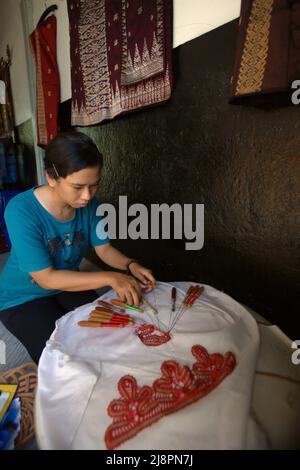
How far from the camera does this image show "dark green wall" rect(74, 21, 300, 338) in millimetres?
1083

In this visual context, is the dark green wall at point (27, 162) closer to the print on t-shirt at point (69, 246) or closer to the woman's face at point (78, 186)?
the print on t-shirt at point (69, 246)

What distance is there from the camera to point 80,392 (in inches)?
25.2

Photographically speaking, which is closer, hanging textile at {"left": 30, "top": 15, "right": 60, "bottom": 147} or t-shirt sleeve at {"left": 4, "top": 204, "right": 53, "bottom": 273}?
t-shirt sleeve at {"left": 4, "top": 204, "right": 53, "bottom": 273}

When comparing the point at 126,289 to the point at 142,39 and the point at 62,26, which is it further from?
the point at 62,26

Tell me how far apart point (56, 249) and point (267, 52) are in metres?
1.01

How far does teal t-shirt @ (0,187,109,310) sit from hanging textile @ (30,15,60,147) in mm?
1760

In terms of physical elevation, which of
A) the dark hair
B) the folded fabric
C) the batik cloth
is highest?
the batik cloth

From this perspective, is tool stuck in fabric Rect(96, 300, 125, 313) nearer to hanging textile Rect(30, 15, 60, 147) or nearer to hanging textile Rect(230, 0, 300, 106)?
hanging textile Rect(230, 0, 300, 106)

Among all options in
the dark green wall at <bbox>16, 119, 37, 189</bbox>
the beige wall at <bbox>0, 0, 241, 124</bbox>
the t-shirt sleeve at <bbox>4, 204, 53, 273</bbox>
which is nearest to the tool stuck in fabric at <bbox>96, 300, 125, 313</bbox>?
the t-shirt sleeve at <bbox>4, 204, 53, 273</bbox>

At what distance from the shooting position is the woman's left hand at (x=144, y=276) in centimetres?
109

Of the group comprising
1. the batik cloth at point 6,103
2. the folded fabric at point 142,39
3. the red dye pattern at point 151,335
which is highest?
the batik cloth at point 6,103

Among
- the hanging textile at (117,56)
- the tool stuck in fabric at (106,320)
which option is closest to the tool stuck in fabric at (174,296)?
the tool stuck in fabric at (106,320)

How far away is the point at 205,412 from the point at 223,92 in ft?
3.81

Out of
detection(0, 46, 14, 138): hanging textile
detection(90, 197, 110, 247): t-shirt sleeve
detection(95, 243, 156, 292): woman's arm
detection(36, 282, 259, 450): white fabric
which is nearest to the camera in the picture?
detection(36, 282, 259, 450): white fabric
